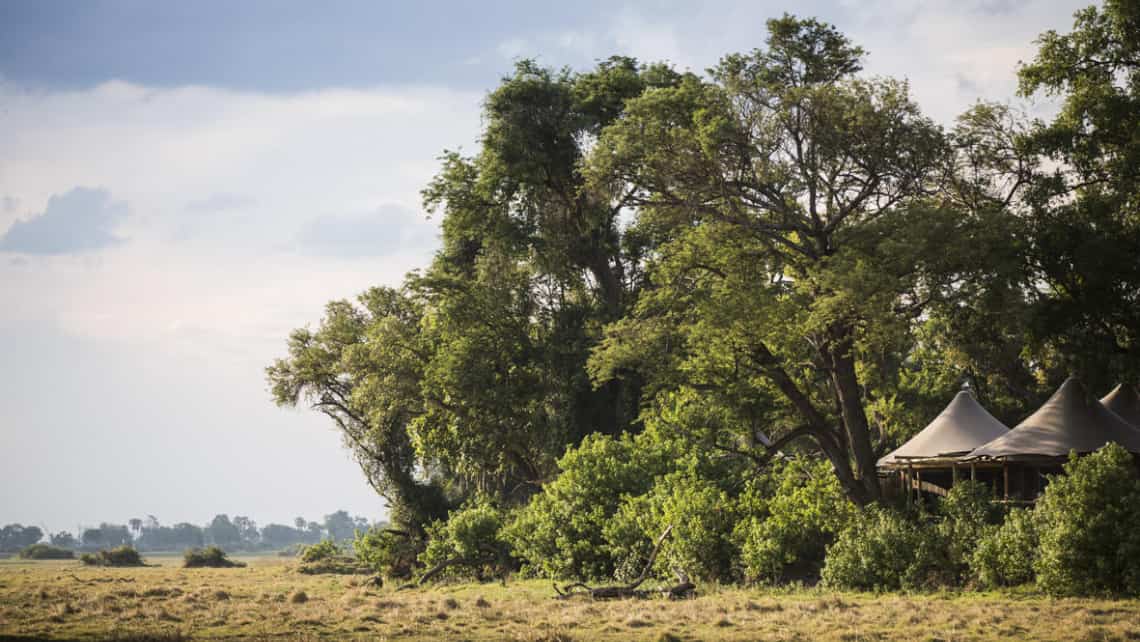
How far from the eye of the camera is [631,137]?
28.2 m

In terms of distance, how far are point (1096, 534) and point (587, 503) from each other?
14.0m

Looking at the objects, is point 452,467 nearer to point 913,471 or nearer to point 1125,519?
point 913,471

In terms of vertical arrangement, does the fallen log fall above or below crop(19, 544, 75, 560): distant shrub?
above

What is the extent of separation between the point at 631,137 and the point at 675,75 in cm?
1326

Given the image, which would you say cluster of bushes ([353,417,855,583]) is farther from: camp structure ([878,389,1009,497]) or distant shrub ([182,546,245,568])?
distant shrub ([182,546,245,568])

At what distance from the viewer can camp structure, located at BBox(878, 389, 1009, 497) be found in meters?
29.6

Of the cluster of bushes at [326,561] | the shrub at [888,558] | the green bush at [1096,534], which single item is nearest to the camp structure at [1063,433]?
the shrub at [888,558]

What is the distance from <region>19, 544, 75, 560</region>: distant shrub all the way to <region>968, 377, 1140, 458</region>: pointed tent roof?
61866mm

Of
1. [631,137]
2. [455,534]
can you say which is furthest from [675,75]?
[455,534]

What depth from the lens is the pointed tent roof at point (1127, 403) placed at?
→ 2969 centimetres

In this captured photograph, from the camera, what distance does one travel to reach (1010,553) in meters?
20.0

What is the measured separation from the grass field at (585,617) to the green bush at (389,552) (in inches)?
588

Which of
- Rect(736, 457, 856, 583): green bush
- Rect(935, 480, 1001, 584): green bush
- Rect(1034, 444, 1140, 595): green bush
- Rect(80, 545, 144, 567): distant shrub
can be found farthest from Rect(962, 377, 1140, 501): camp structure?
Rect(80, 545, 144, 567): distant shrub

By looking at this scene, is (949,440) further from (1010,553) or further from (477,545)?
(477,545)
